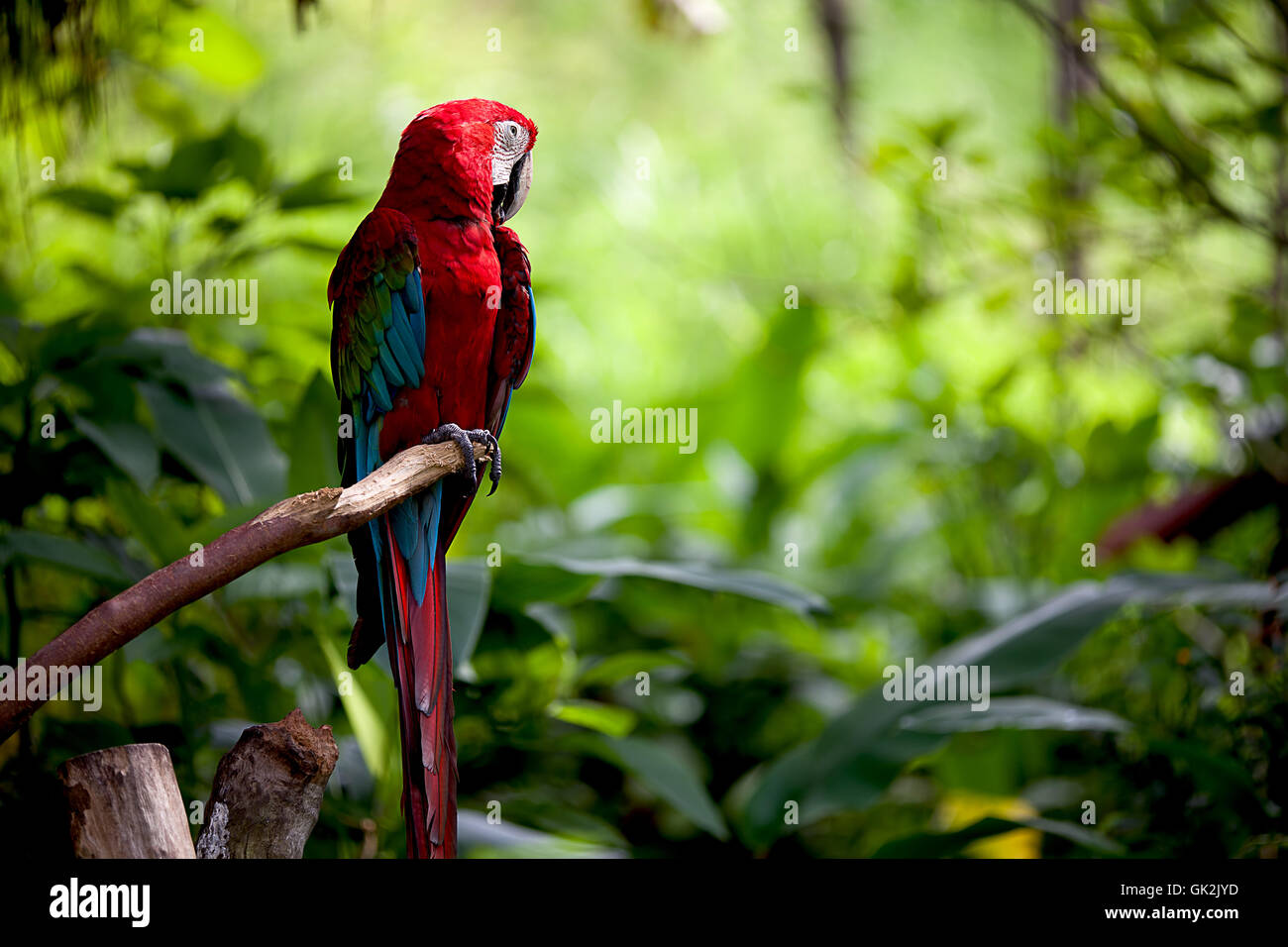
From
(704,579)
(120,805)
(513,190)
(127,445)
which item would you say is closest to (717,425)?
(704,579)

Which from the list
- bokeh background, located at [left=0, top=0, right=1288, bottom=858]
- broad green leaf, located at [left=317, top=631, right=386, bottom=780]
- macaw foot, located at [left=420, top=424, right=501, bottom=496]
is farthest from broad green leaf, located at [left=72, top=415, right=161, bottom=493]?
macaw foot, located at [left=420, top=424, right=501, bottom=496]

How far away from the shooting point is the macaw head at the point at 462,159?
0.53 meters

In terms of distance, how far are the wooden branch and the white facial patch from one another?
0.65ft

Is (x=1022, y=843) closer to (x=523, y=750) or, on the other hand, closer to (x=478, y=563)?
(x=523, y=750)

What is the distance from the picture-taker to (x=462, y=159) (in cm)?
54

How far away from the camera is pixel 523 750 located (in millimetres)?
1150

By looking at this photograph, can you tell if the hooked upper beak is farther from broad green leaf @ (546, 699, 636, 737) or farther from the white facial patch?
broad green leaf @ (546, 699, 636, 737)

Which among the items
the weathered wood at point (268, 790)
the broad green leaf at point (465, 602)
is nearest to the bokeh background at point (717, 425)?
the broad green leaf at point (465, 602)

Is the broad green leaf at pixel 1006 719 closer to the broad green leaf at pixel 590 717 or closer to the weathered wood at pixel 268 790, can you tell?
the broad green leaf at pixel 590 717

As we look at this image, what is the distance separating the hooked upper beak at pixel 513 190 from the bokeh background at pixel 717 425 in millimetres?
200

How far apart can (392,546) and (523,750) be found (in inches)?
26.9

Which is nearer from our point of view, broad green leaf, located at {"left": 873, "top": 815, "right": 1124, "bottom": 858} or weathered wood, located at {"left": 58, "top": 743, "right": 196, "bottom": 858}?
weathered wood, located at {"left": 58, "top": 743, "right": 196, "bottom": 858}

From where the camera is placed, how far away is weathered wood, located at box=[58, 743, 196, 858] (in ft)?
1.76
